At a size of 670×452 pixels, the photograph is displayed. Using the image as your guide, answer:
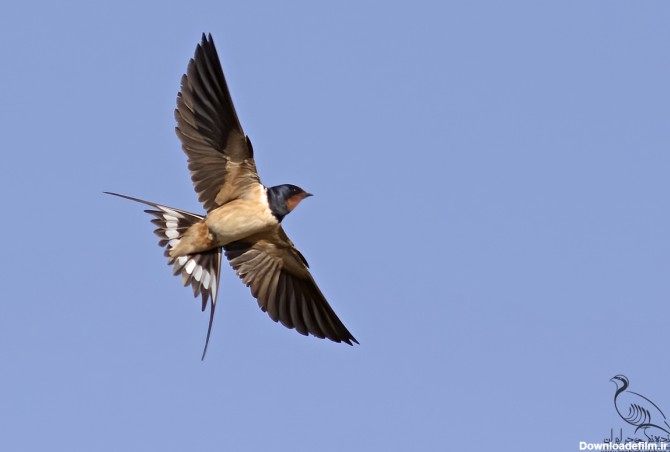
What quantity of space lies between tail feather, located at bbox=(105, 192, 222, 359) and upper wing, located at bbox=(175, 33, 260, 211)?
254mm

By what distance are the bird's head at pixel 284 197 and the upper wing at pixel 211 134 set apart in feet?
0.65

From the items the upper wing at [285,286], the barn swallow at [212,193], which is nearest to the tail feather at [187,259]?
the barn swallow at [212,193]

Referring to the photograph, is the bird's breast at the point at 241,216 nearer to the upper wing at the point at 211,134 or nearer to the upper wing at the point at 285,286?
the upper wing at the point at 211,134

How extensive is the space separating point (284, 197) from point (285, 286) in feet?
4.17

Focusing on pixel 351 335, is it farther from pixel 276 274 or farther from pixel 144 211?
pixel 144 211

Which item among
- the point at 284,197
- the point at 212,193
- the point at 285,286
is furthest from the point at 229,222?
the point at 285,286

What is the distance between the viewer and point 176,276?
10.8 meters

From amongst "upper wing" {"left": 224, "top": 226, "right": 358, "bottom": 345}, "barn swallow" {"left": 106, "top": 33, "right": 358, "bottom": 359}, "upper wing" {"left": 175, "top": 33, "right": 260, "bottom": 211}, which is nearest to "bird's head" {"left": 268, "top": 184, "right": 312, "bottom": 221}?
"barn swallow" {"left": 106, "top": 33, "right": 358, "bottom": 359}

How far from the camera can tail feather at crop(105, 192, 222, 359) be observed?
1064cm

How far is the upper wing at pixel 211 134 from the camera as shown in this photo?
10211mm

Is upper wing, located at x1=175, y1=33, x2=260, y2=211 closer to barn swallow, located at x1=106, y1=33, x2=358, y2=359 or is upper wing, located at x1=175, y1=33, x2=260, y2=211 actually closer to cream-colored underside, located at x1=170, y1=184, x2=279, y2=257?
barn swallow, located at x1=106, y1=33, x2=358, y2=359

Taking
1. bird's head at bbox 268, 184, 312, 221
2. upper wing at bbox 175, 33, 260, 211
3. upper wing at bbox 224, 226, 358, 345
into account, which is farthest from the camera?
upper wing at bbox 224, 226, 358, 345

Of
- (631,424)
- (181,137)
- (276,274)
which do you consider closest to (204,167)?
(181,137)

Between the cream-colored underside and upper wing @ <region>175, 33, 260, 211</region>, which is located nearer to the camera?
upper wing @ <region>175, 33, 260, 211</region>
